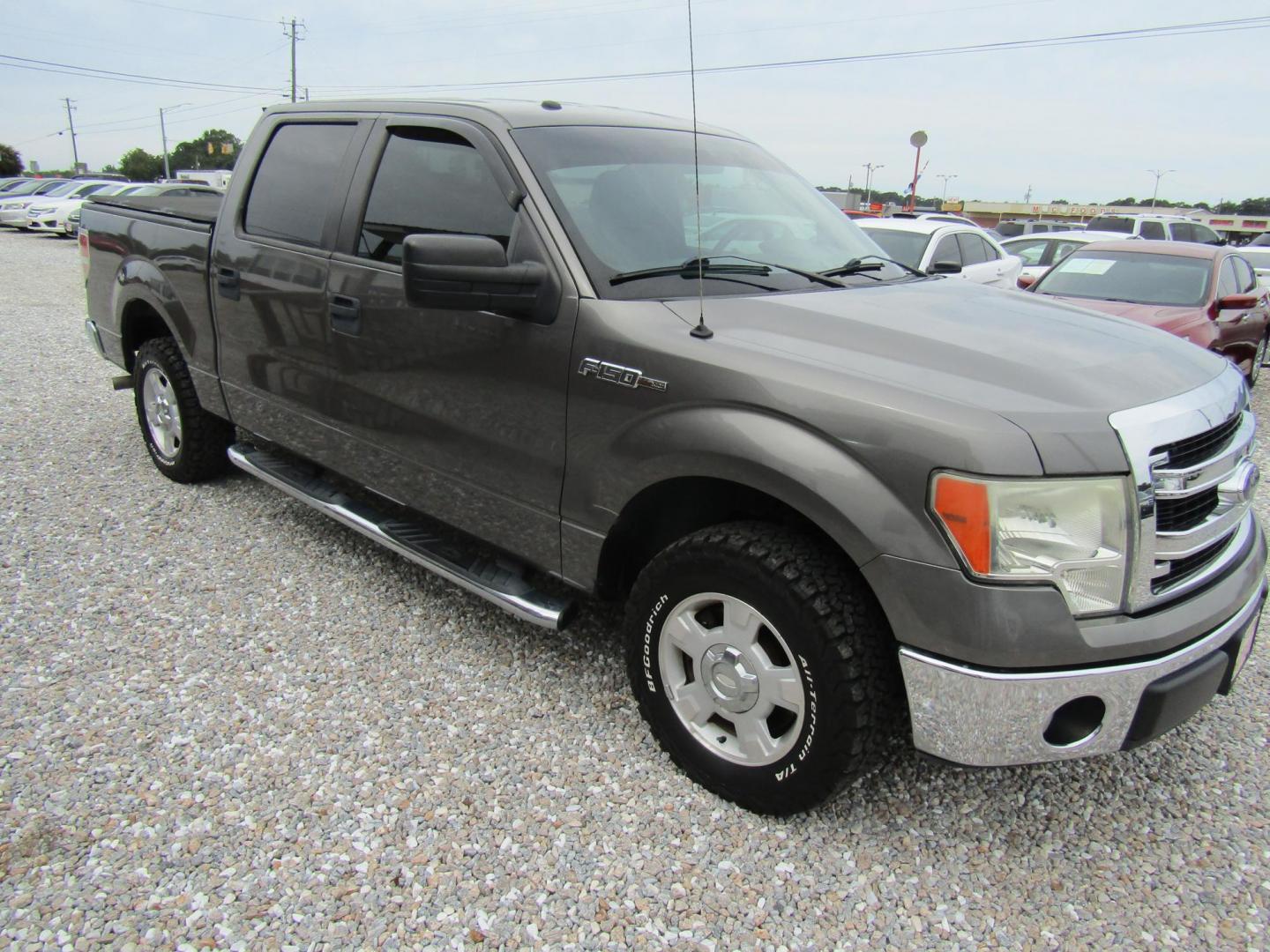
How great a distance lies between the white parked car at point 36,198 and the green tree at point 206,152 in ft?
136

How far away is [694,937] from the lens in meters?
2.04

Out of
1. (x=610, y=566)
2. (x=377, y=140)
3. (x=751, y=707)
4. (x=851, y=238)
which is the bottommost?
(x=751, y=707)

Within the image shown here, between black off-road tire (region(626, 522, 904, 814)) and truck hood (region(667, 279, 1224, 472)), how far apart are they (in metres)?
0.48

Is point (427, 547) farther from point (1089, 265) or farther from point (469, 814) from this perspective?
point (1089, 265)

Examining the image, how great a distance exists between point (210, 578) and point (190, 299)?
1.37 m

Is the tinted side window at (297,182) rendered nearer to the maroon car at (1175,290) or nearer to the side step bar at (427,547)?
the side step bar at (427,547)

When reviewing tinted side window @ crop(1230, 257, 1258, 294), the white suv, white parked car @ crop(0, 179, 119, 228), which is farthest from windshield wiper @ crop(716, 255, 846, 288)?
white parked car @ crop(0, 179, 119, 228)

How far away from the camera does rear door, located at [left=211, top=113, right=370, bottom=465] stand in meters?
3.37

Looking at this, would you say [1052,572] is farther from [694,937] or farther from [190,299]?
[190,299]

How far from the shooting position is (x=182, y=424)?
4.53 m

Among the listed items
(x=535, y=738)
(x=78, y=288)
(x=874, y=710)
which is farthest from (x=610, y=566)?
(x=78, y=288)

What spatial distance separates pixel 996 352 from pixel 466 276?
1409 mm

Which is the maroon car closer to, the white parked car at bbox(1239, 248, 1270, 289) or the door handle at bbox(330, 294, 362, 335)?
the door handle at bbox(330, 294, 362, 335)

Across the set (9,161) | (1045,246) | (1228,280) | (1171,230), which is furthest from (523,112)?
(9,161)
